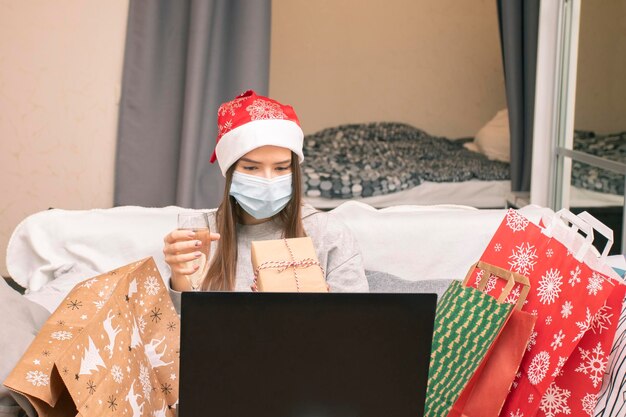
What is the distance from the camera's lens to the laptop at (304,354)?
0.85m

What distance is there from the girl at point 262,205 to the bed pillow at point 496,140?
3.14 meters

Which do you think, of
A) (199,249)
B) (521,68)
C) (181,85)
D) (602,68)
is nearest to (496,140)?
(521,68)

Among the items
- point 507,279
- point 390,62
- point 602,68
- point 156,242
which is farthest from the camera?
point 390,62

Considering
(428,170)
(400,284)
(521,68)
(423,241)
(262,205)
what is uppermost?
(521,68)

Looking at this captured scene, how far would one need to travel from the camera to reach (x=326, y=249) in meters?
1.76

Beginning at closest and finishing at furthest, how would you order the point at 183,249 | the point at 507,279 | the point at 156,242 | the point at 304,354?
the point at 304,354 → the point at 507,279 → the point at 183,249 → the point at 156,242

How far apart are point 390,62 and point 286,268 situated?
486 cm

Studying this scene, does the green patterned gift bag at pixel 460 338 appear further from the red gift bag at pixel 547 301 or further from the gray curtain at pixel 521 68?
the gray curtain at pixel 521 68

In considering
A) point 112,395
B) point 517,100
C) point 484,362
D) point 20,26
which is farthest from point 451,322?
point 517,100

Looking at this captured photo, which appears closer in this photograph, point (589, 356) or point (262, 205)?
point (589, 356)

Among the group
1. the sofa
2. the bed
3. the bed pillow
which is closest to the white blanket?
the sofa

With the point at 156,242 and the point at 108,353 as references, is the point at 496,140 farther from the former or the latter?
the point at 108,353

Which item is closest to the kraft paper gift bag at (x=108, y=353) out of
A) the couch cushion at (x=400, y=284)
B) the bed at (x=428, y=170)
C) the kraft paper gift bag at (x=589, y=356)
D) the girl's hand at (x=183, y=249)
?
the girl's hand at (x=183, y=249)

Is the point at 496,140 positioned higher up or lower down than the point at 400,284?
higher up
